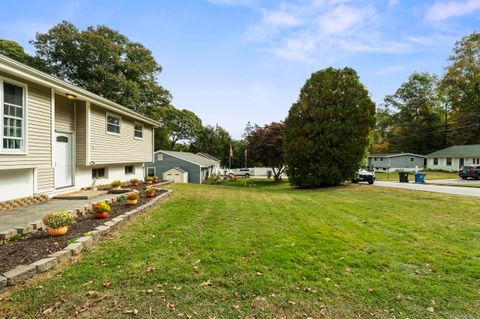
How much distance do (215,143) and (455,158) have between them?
37.8 m

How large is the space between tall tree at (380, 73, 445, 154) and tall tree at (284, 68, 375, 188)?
3562 cm

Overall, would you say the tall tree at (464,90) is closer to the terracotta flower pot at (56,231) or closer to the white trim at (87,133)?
the white trim at (87,133)

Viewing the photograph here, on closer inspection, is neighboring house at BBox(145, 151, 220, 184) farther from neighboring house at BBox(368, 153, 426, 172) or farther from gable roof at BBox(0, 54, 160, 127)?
neighboring house at BBox(368, 153, 426, 172)

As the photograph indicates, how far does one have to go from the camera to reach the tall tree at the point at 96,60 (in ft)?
72.8

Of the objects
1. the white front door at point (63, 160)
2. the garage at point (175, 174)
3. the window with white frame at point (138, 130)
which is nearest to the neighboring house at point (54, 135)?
the white front door at point (63, 160)

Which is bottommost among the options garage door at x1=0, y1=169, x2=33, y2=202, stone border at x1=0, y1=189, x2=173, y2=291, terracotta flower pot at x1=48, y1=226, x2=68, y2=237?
stone border at x1=0, y1=189, x2=173, y2=291

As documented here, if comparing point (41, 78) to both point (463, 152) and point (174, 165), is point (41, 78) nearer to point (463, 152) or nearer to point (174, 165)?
point (174, 165)

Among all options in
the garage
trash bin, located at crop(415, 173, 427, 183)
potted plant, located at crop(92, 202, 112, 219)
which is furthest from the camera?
the garage

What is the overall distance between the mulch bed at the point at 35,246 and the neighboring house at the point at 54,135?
2.86 meters

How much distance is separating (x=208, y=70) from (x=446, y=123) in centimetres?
4611

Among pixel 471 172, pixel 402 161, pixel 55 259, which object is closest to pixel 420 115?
pixel 402 161

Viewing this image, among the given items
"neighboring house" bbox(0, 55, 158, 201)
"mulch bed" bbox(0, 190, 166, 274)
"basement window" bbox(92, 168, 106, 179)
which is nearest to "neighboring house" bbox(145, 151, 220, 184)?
"neighboring house" bbox(0, 55, 158, 201)

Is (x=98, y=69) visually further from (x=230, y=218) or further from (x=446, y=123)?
(x=446, y=123)

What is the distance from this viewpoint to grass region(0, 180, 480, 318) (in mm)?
2711
